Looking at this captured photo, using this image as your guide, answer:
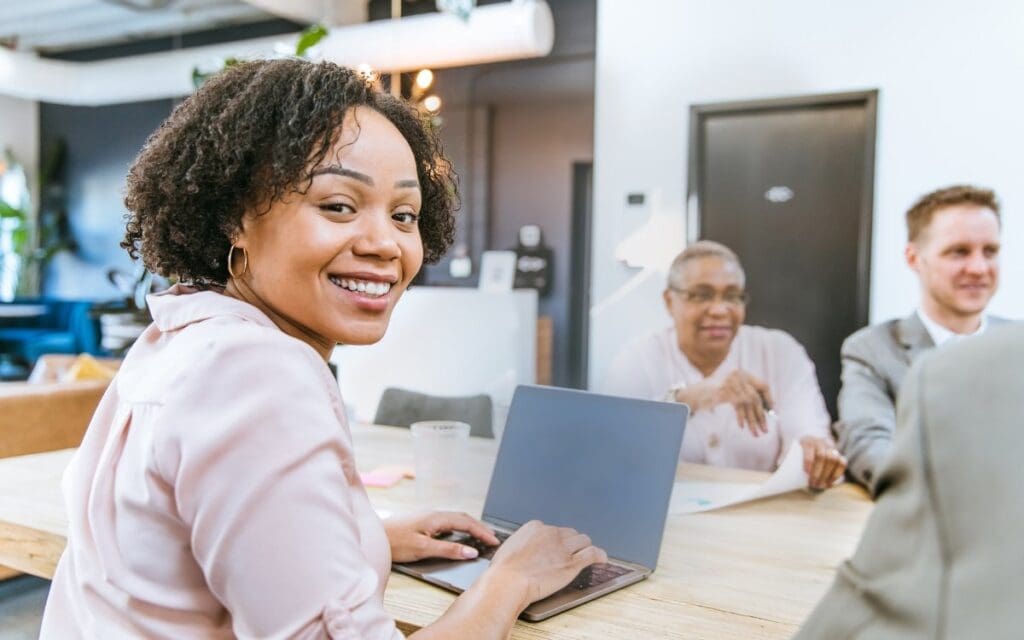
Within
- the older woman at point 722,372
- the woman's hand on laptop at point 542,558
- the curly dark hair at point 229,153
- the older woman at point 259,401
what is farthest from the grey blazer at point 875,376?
the curly dark hair at point 229,153

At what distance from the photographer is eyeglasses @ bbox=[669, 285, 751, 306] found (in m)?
2.96

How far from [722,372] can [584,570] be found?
188 cm

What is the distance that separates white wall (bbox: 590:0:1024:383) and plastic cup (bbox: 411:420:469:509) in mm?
1817

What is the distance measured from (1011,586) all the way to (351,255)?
0.66 metres

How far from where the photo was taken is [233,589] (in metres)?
0.64

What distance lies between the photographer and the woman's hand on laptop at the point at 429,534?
3.44 feet

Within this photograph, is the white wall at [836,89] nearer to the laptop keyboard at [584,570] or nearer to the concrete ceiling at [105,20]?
the laptop keyboard at [584,570]

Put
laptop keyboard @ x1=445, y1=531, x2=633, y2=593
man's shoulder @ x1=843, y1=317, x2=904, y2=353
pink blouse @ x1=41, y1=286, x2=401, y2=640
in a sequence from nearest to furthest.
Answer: pink blouse @ x1=41, y1=286, x2=401, y2=640, laptop keyboard @ x1=445, y1=531, x2=633, y2=593, man's shoulder @ x1=843, y1=317, x2=904, y2=353

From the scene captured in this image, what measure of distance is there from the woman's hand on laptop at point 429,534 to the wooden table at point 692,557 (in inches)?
1.9

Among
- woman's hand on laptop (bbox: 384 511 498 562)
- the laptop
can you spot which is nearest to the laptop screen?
the laptop

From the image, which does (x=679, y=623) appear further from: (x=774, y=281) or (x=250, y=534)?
(x=774, y=281)

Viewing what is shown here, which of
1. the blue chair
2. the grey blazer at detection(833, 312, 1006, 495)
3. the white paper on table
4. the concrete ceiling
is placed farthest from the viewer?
the blue chair

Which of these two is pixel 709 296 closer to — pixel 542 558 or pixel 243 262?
pixel 542 558

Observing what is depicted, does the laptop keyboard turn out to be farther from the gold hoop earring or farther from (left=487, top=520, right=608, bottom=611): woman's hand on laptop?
the gold hoop earring
